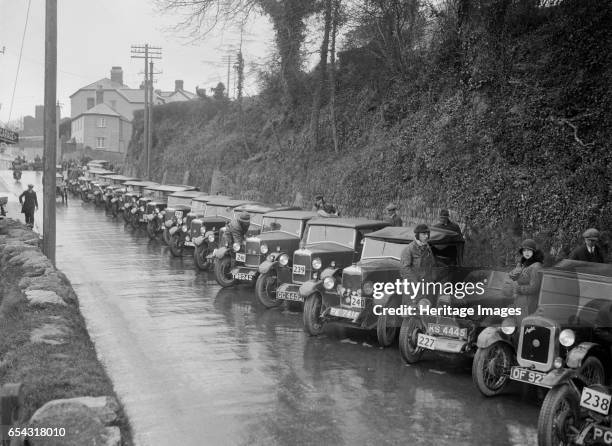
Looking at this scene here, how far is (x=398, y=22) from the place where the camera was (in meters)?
23.8

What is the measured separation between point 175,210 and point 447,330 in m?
13.5

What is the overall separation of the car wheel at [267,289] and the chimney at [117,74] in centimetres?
9689

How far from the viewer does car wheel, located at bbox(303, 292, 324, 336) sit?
10.6 meters

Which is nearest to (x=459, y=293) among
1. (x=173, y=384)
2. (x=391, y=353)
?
(x=391, y=353)

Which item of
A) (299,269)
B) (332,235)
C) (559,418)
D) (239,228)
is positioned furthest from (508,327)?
(239,228)

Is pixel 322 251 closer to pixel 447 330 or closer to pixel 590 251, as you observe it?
pixel 447 330

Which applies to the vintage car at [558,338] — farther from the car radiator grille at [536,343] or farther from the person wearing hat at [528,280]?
the person wearing hat at [528,280]

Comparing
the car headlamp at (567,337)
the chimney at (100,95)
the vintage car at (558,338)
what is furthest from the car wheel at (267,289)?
the chimney at (100,95)

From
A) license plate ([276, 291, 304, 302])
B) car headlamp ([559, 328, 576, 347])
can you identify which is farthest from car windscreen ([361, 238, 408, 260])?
car headlamp ([559, 328, 576, 347])

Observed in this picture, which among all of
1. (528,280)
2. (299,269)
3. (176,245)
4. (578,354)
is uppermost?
(528,280)

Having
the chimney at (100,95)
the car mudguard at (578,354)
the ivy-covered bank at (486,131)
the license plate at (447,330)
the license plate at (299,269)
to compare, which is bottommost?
the license plate at (447,330)

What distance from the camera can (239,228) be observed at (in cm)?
1522

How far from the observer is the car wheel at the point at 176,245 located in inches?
771

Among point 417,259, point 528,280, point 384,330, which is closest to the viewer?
point 528,280
